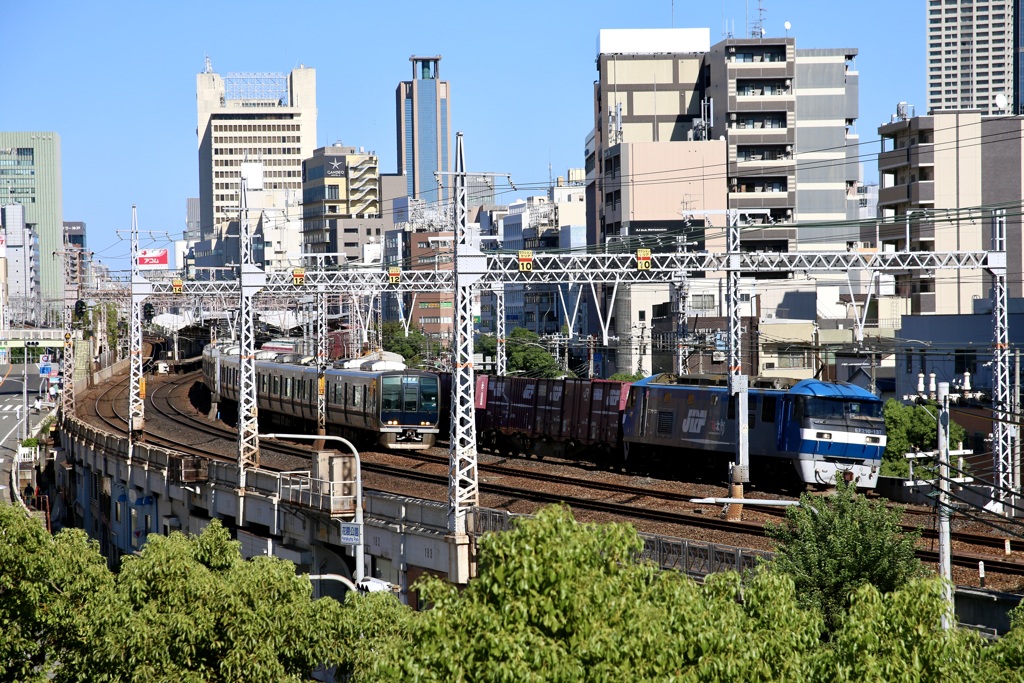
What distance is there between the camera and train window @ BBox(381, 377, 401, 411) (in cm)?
4428

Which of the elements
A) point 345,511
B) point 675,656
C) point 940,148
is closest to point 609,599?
point 675,656

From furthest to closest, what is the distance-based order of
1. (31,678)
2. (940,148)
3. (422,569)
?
(940,148) < (422,569) < (31,678)

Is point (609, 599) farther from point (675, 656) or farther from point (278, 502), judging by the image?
point (278, 502)

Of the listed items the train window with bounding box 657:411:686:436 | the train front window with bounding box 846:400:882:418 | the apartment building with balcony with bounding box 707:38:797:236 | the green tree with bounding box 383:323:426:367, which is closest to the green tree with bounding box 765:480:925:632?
the train front window with bounding box 846:400:882:418

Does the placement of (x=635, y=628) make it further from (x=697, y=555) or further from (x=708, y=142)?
(x=708, y=142)

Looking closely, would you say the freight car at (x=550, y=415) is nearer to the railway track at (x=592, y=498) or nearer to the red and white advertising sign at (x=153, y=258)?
the railway track at (x=592, y=498)

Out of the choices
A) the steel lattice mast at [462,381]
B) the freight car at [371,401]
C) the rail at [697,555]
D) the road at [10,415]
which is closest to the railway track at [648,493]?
the freight car at [371,401]

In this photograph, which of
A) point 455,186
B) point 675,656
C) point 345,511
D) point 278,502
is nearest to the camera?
point 675,656

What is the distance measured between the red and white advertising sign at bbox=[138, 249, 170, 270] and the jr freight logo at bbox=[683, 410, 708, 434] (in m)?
27.0

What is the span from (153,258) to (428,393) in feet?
80.5

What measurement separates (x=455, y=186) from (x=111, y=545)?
101ft

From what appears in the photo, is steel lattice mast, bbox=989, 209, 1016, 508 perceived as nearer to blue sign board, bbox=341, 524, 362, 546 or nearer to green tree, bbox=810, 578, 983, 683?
blue sign board, bbox=341, 524, 362, 546

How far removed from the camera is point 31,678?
56.5 ft

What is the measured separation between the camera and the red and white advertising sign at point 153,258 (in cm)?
5824
